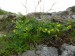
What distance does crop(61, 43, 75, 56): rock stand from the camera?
21.6 feet

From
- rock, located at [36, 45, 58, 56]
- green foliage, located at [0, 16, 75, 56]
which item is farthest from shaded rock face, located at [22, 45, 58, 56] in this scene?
green foliage, located at [0, 16, 75, 56]

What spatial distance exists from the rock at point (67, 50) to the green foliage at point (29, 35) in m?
0.41

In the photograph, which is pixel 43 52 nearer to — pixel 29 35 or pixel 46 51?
pixel 46 51

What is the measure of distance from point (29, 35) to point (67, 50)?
42.6 inches

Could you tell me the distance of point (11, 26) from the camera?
336 inches

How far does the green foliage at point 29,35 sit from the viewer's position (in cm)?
696

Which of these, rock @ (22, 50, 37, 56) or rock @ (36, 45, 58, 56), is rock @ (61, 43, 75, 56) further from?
rock @ (22, 50, 37, 56)

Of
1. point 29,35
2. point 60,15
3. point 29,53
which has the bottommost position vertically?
point 29,53

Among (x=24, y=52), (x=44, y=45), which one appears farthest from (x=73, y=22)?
(x=24, y=52)

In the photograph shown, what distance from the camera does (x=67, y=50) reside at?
6.69m

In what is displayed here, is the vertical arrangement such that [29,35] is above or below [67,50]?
above

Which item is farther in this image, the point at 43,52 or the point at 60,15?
the point at 60,15

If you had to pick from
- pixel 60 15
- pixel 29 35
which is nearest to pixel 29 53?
pixel 29 35

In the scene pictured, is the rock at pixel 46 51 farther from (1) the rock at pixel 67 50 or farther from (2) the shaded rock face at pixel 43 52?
(1) the rock at pixel 67 50
